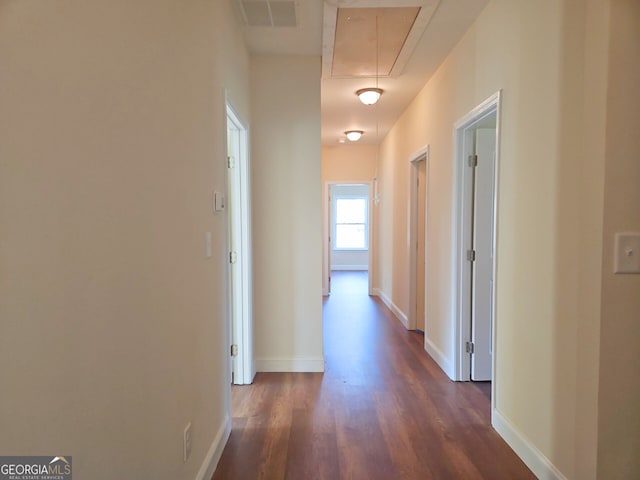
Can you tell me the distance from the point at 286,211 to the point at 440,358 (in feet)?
6.31

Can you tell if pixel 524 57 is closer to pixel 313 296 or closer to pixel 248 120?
pixel 248 120

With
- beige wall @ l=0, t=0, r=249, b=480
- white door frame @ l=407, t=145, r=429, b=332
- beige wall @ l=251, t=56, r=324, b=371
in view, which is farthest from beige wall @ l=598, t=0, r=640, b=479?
white door frame @ l=407, t=145, r=429, b=332

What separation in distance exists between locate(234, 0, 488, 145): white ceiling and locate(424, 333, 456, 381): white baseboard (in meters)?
2.58

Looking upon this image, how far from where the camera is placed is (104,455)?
95cm

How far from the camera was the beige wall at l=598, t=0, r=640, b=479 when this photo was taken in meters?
1.35

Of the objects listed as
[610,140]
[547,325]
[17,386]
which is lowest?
[547,325]

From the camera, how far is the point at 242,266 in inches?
115

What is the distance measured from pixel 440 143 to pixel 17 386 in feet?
10.9

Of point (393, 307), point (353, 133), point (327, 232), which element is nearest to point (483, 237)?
point (393, 307)

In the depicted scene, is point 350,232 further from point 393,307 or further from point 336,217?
point 393,307

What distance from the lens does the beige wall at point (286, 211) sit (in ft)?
10.3

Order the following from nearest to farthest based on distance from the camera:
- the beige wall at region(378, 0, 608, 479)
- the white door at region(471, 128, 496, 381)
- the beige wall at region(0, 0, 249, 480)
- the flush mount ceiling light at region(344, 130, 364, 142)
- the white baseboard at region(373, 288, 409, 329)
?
the beige wall at region(0, 0, 249, 480) < the beige wall at region(378, 0, 608, 479) < the white door at region(471, 128, 496, 381) < the white baseboard at region(373, 288, 409, 329) < the flush mount ceiling light at region(344, 130, 364, 142)

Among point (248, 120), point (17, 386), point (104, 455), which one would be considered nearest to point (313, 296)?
point (248, 120)

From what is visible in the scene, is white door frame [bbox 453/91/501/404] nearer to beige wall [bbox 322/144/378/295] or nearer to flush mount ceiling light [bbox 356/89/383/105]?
flush mount ceiling light [bbox 356/89/383/105]
